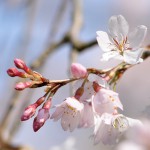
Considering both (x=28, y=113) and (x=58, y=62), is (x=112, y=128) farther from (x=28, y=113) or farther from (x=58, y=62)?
(x=58, y=62)

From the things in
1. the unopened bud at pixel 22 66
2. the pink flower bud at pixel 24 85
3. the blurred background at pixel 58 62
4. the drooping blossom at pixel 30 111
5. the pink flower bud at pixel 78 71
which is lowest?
the blurred background at pixel 58 62

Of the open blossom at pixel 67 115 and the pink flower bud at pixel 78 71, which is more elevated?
the pink flower bud at pixel 78 71

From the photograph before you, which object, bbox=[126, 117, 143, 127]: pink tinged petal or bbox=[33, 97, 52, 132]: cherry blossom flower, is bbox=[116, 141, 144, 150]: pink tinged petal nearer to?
bbox=[126, 117, 143, 127]: pink tinged petal

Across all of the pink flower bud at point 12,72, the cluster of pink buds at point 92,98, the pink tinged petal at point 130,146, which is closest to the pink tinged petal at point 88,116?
the cluster of pink buds at point 92,98

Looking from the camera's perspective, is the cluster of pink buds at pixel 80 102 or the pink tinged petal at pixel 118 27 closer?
the cluster of pink buds at pixel 80 102

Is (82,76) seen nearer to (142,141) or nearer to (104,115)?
(104,115)

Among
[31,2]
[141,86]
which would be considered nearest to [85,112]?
[31,2]

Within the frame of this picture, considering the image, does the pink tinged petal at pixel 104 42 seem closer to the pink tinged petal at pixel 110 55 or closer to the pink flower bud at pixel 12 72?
the pink tinged petal at pixel 110 55

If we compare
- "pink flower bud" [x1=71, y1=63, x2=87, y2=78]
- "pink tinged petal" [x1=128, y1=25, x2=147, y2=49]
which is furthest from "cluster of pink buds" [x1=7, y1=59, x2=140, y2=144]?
"pink tinged petal" [x1=128, y1=25, x2=147, y2=49]
